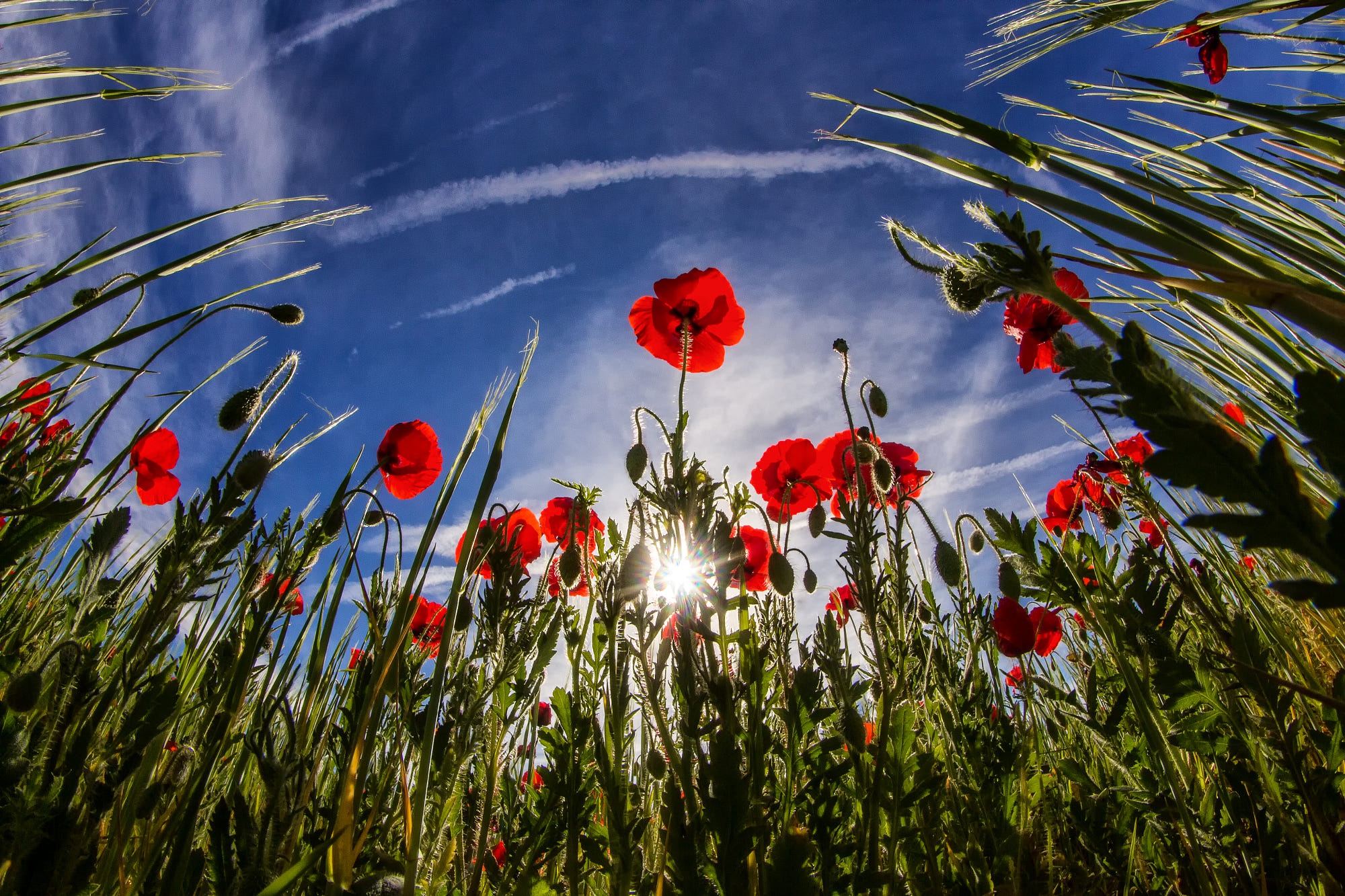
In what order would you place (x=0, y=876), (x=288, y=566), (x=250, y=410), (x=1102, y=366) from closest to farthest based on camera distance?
(x=1102, y=366), (x=0, y=876), (x=288, y=566), (x=250, y=410)

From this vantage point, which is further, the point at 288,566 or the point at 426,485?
the point at 426,485

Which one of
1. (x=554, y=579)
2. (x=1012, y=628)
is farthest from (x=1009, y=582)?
(x=554, y=579)

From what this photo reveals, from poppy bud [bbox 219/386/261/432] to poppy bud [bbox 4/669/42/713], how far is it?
85cm

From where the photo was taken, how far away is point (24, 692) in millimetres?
1140

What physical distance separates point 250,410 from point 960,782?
7.14 feet

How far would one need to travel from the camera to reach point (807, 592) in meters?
2.11

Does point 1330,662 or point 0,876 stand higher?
point 1330,662

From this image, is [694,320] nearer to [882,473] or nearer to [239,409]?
[882,473]

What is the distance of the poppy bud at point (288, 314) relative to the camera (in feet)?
6.16

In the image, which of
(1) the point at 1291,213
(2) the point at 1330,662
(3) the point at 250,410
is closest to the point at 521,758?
(3) the point at 250,410

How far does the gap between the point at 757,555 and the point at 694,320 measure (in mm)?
846

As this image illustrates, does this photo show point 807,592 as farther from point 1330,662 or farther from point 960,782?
point 1330,662

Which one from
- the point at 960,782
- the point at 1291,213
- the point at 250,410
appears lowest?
the point at 960,782

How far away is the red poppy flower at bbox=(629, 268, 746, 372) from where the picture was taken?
2.21 metres
